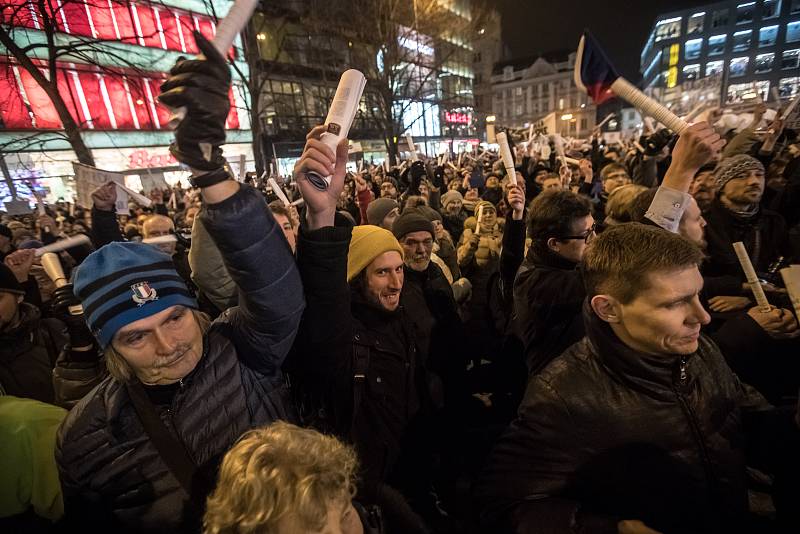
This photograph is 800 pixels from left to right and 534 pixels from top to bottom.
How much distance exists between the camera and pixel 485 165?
17.7 meters

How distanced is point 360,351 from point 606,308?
3.64 ft

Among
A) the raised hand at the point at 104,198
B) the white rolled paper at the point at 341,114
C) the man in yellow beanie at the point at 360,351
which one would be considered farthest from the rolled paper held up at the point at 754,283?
the raised hand at the point at 104,198

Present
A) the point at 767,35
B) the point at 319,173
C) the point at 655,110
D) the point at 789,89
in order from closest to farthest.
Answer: the point at 319,173 < the point at 655,110 < the point at 789,89 < the point at 767,35

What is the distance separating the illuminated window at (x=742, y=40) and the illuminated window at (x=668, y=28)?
32.9 ft

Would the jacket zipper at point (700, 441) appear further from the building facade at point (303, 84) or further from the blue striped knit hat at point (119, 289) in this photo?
the building facade at point (303, 84)

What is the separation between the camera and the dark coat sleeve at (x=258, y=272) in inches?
43.1

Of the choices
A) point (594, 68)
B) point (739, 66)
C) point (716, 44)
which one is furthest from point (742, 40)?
point (594, 68)

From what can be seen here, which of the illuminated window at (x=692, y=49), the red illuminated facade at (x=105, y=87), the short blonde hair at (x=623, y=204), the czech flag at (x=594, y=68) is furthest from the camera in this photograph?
the illuminated window at (x=692, y=49)

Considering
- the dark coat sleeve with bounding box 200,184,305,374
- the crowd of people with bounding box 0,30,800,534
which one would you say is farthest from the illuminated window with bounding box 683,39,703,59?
the dark coat sleeve with bounding box 200,184,305,374

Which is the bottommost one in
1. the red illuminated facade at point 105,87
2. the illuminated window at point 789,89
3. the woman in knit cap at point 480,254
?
the woman in knit cap at point 480,254

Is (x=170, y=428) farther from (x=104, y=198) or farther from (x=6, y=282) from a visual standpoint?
(x=104, y=198)

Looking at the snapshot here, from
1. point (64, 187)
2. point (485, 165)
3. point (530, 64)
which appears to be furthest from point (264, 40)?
point (530, 64)

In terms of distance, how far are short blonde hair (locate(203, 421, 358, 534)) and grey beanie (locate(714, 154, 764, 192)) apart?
3907 millimetres

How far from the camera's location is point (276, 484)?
38.1 inches
